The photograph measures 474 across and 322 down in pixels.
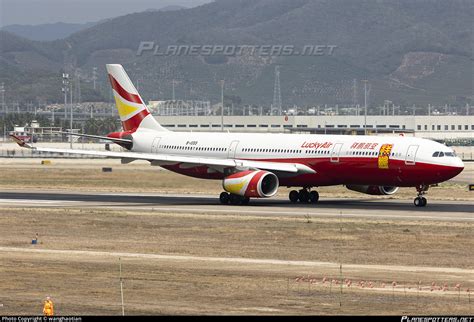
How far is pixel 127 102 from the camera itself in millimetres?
77562

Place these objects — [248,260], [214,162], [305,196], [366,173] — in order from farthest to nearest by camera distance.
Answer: [305,196] → [214,162] → [366,173] → [248,260]

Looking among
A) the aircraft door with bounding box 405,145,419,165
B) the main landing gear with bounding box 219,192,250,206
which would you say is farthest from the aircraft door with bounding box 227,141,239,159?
the aircraft door with bounding box 405,145,419,165

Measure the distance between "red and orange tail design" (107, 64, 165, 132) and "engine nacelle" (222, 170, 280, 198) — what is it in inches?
479

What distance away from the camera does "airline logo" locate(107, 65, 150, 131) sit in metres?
77.2

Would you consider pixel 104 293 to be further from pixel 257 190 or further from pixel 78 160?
pixel 78 160

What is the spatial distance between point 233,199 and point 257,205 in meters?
1.51

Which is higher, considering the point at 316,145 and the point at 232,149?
the point at 316,145

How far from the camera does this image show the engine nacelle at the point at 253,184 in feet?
215

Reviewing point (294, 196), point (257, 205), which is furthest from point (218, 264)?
point (294, 196)

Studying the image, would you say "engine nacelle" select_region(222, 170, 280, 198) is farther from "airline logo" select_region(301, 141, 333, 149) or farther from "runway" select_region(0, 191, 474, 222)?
"airline logo" select_region(301, 141, 333, 149)

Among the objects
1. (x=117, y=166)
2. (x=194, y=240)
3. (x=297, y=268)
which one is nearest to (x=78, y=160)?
(x=117, y=166)

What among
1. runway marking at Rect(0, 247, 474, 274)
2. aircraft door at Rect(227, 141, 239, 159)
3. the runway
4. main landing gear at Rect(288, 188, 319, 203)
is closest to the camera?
runway marking at Rect(0, 247, 474, 274)

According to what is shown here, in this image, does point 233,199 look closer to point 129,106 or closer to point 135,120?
point 135,120

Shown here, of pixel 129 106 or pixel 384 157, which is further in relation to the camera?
pixel 129 106
